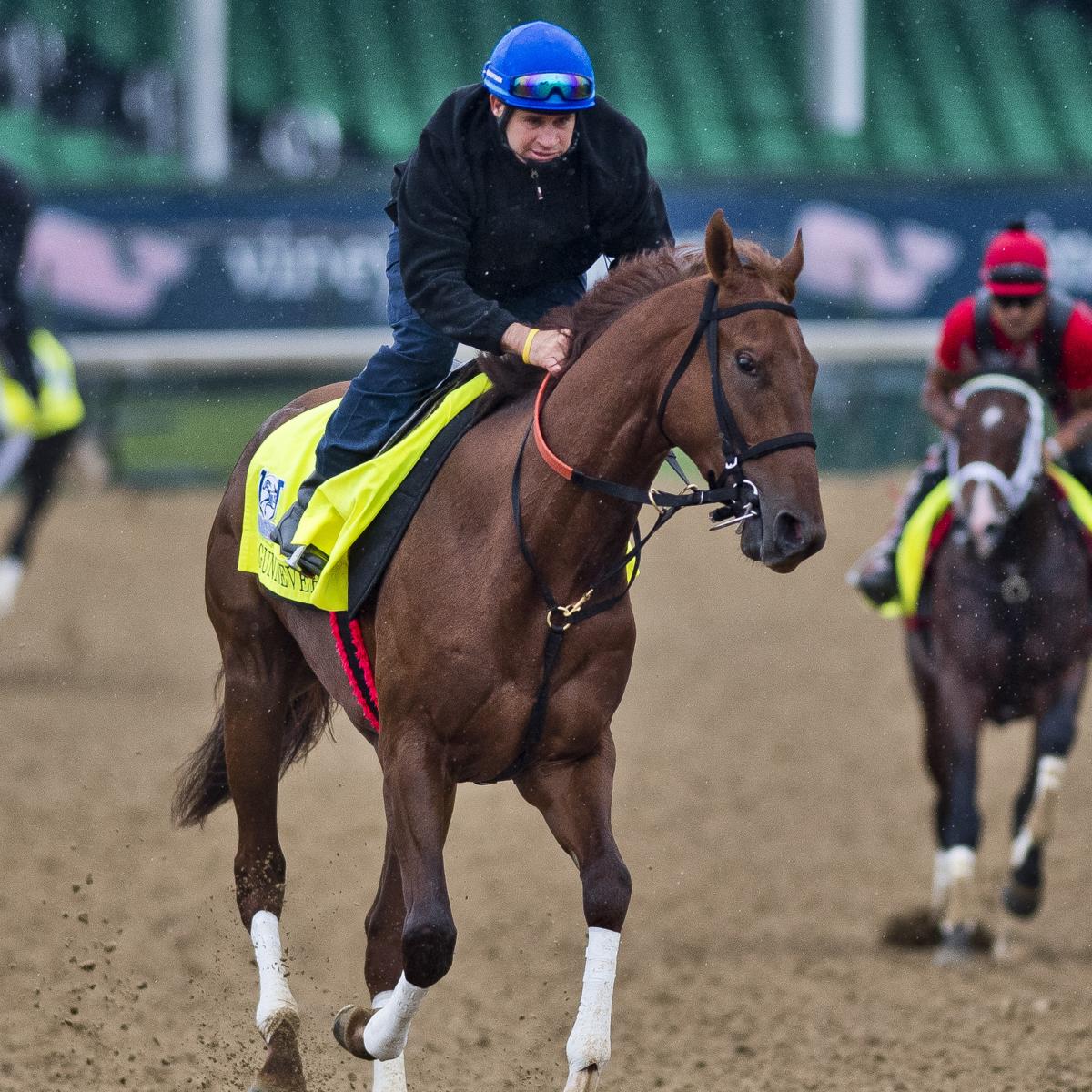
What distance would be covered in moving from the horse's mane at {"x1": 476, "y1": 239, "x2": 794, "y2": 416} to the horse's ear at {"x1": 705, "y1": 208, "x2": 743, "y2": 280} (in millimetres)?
75

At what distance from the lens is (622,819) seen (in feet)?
27.8

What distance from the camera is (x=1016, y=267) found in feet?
23.4

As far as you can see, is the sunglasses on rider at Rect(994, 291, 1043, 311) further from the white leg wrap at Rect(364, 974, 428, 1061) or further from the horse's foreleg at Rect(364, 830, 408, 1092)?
the white leg wrap at Rect(364, 974, 428, 1061)

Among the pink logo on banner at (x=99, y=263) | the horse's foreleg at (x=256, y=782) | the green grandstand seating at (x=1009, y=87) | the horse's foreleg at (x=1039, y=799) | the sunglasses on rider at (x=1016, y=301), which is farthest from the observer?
the green grandstand seating at (x=1009, y=87)

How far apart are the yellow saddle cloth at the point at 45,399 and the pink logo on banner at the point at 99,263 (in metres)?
3.33

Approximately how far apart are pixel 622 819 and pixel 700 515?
6040 mm

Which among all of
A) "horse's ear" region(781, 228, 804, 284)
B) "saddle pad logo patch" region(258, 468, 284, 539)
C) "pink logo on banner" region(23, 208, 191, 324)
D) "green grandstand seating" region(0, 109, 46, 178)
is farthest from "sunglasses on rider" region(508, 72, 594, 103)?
"green grandstand seating" region(0, 109, 46, 178)

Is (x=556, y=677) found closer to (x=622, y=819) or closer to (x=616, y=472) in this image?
(x=616, y=472)

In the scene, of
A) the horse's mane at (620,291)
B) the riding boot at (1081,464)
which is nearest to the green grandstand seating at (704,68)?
the riding boot at (1081,464)

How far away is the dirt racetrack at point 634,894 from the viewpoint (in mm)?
5578

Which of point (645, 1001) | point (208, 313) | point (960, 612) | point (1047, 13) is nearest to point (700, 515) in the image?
point (208, 313)

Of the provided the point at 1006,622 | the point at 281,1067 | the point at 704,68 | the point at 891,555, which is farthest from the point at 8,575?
the point at 704,68

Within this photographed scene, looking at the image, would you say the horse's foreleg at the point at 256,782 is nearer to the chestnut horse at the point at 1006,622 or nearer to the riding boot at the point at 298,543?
the riding boot at the point at 298,543

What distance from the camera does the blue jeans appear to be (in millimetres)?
4594
